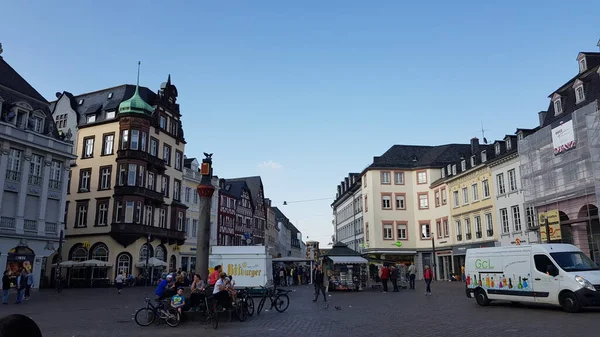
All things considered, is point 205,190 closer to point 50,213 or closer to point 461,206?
point 50,213

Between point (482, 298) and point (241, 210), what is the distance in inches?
2382

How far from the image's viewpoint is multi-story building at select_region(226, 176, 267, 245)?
8644cm

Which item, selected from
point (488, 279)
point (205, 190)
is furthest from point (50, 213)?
point (488, 279)

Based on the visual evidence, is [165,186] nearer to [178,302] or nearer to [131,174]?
[131,174]

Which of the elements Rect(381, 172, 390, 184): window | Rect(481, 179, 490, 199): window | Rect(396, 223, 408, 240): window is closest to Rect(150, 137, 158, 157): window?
Rect(381, 172, 390, 184): window


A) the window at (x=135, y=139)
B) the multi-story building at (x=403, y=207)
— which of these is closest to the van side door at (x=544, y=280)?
the multi-story building at (x=403, y=207)

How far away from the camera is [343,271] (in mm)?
34688

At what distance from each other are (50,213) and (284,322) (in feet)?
98.3

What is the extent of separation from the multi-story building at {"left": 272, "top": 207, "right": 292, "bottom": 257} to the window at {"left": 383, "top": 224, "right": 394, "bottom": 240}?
63575mm

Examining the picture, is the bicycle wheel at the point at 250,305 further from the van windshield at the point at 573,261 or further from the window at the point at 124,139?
the window at the point at 124,139

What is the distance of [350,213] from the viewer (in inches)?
2908

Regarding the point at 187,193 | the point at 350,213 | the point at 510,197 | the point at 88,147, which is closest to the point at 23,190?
the point at 88,147

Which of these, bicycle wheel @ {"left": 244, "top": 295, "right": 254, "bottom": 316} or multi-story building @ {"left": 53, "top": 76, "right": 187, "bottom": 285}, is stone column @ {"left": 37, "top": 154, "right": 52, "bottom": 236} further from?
bicycle wheel @ {"left": 244, "top": 295, "right": 254, "bottom": 316}

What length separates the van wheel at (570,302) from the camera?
15.7 meters
